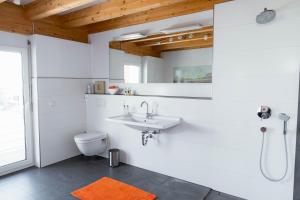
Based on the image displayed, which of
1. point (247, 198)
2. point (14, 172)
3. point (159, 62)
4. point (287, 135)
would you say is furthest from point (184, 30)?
point (14, 172)

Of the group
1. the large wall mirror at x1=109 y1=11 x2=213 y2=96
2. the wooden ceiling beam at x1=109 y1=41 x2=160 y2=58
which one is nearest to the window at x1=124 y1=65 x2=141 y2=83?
the large wall mirror at x1=109 y1=11 x2=213 y2=96

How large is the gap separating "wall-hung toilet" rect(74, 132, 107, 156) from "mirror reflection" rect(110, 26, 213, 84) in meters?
1.04

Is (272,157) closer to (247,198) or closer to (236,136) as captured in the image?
(236,136)

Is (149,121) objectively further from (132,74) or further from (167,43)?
(167,43)

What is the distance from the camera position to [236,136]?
8.20 ft

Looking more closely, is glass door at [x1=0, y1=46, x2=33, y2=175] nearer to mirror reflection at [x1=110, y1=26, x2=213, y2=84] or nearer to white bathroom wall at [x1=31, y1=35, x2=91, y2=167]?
white bathroom wall at [x1=31, y1=35, x2=91, y2=167]

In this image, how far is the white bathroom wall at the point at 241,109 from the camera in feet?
7.15

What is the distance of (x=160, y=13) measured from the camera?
3107 millimetres

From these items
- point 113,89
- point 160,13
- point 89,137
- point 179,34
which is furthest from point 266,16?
point 89,137

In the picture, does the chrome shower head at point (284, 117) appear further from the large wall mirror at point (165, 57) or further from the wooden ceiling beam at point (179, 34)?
the wooden ceiling beam at point (179, 34)

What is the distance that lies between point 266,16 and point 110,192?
2.72 meters

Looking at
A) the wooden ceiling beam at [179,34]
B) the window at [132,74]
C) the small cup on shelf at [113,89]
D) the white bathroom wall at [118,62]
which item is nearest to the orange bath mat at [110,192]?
the small cup on shelf at [113,89]

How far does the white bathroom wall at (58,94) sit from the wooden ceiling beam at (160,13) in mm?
630

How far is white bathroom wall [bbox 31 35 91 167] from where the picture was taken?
132 inches
